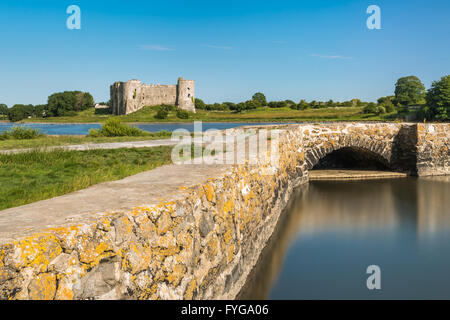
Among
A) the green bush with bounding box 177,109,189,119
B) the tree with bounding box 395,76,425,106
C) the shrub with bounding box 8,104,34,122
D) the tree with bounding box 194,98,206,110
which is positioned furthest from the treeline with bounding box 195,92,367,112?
the shrub with bounding box 8,104,34,122

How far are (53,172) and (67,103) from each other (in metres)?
103

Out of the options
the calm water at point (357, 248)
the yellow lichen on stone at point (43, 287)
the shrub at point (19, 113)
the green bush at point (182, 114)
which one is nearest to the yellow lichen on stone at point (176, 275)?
the yellow lichen on stone at point (43, 287)

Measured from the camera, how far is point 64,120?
3260 inches

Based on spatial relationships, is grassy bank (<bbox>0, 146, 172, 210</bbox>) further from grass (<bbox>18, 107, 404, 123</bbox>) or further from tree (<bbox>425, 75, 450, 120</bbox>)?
grass (<bbox>18, 107, 404, 123</bbox>)

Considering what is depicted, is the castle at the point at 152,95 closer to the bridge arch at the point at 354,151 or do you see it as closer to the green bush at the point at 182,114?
the green bush at the point at 182,114

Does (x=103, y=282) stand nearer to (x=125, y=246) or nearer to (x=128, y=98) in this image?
(x=125, y=246)

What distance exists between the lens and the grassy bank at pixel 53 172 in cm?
446

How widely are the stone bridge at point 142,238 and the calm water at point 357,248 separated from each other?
62 cm

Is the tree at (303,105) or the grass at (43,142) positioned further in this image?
the tree at (303,105)

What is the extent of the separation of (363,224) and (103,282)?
697cm

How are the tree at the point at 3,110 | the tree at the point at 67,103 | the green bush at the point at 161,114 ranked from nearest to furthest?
the green bush at the point at 161,114 → the tree at the point at 67,103 → the tree at the point at 3,110

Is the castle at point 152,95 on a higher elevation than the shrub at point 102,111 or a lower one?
higher

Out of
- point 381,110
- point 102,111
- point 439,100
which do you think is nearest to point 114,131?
point 439,100

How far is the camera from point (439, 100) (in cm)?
4709
